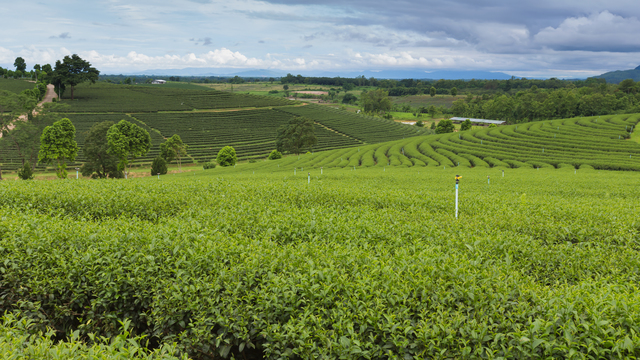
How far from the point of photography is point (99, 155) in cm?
5559

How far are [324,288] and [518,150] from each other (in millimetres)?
72579

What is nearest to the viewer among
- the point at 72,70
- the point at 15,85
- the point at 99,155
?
the point at 99,155

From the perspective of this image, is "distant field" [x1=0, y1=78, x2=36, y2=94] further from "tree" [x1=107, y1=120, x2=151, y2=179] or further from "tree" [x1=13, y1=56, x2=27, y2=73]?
"tree" [x1=107, y1=120, x2=151, y2=179]

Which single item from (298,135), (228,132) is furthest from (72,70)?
(298,135)

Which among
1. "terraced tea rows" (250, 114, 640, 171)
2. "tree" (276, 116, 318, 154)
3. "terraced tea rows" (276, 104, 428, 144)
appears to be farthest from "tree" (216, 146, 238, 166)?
"terraced tea rows" (276, 104, 428, 144)

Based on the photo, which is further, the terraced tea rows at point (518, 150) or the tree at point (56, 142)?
the terraced tea rows at point (518, 150)

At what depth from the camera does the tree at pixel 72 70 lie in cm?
11144

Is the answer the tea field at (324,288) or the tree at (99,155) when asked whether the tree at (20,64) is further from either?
the tea field at (324,288)

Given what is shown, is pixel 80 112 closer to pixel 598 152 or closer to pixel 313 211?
pixel 313 211

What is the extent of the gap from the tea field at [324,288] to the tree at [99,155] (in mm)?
53877

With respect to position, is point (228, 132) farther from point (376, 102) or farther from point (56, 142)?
point (376, 102)

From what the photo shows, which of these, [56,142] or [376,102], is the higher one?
[376,102]

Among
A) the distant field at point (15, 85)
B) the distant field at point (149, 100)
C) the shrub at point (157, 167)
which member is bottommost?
the shrub at point (157, 167)

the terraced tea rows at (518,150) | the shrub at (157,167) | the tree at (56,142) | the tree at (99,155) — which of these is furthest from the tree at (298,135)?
the tree at (56,142)
